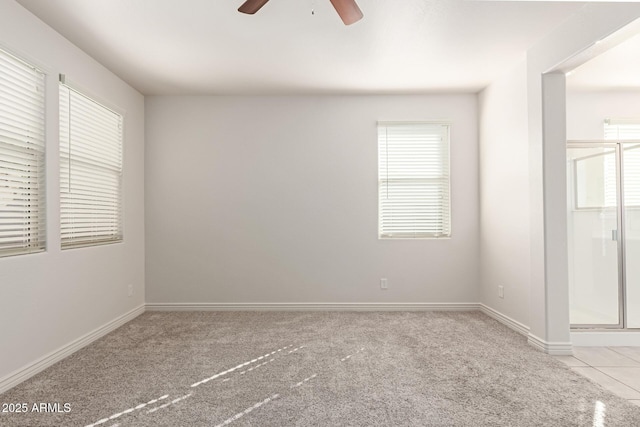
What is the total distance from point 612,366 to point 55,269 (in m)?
4.39

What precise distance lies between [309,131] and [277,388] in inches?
122

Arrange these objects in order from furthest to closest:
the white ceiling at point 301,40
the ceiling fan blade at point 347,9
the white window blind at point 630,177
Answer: the white window blind at point 630,177 → the white ceiling at point 301,40 → the ceiling fan blade at point 347,9

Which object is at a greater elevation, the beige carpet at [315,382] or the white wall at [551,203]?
the white wall at [551,203]

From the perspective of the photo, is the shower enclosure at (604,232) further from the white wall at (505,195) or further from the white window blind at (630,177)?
the white wall at (505,195)

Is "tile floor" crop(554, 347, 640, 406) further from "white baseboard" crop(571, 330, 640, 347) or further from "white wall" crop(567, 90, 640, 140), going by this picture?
"white wall" crop(567, 90, 640, 140)

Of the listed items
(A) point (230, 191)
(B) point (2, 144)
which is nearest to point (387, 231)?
(A) point (230, 191)

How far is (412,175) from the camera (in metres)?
4.86

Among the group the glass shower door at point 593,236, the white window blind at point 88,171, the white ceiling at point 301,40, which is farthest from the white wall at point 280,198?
the glass shower door at point 593,236

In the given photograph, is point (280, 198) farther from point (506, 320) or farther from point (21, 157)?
point (506, 320)

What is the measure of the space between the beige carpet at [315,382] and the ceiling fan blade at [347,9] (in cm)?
228

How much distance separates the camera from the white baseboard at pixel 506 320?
12.4ft

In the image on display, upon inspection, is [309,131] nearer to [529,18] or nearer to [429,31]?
[429,31]

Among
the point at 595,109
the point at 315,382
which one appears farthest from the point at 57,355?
the point at 595,109

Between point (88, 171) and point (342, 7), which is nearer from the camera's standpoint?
point (342, 7)
